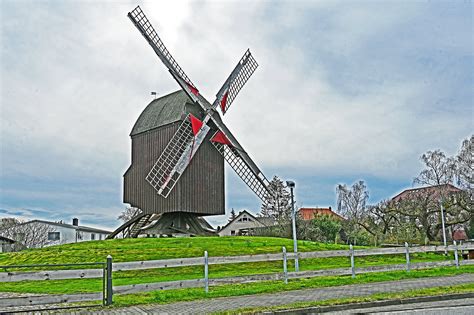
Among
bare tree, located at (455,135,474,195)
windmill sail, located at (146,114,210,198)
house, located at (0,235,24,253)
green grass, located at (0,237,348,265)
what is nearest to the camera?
green grass, located at (0,237,348,265)

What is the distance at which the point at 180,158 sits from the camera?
31.0 metres

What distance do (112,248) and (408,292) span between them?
57.5 ft

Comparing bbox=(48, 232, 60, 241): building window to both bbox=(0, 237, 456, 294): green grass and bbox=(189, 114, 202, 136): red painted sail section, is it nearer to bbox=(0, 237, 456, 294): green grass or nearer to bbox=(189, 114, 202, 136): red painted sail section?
bbox=(0, 237, 456, 294): green grass

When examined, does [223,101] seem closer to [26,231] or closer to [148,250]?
[148,250]

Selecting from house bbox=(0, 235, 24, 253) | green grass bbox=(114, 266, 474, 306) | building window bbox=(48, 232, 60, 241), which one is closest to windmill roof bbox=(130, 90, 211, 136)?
green grass bbox=(114, 266, 474, 306)

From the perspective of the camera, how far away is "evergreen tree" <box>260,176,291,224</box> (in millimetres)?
35656

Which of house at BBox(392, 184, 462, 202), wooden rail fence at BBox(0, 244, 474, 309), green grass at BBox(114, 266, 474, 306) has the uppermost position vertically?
house at BBox(392, 184, 462, 202)

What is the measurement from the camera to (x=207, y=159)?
109ft

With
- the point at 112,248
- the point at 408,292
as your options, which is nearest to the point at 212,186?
the point at 112,248

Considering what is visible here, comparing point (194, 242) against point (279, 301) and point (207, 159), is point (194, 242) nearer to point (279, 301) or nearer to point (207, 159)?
point (207, 159)

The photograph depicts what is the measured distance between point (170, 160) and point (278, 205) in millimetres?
27882

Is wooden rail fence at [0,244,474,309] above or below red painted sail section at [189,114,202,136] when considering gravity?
below

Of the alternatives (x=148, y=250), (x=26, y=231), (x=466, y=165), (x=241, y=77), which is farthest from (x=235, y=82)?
(x=26, y=231)

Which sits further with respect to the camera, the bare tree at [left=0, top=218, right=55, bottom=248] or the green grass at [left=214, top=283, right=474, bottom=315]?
the bare tree at [left=0, top=218, right=55, bottom=248]
